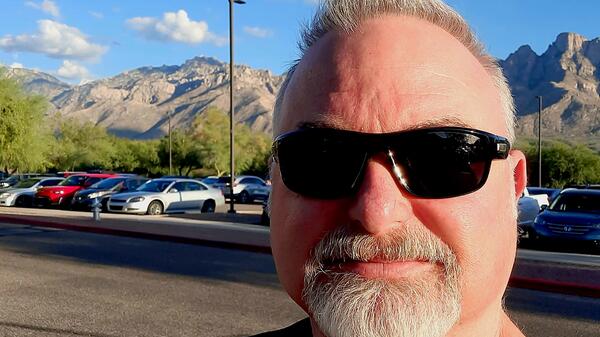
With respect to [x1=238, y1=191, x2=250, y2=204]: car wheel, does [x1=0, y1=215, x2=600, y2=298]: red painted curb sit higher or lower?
higher

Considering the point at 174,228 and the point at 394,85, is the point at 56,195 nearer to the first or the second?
the point at 174,228

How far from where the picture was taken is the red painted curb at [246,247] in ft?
29.2

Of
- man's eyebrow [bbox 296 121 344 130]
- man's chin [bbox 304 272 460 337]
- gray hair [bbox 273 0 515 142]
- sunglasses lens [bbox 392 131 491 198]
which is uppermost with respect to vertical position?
gray hair [bbox 273 0 515 142]

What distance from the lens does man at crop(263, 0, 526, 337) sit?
1099 millimetres

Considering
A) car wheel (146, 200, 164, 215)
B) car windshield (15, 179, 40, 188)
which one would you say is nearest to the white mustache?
car wheel (146, 200, 164, 215)

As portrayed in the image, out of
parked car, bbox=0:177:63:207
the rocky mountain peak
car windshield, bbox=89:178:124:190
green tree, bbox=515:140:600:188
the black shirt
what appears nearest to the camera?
the black shirt

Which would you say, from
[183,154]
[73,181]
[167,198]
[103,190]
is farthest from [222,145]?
[167,198]

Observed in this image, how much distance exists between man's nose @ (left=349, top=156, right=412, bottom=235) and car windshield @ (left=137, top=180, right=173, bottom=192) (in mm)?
22530

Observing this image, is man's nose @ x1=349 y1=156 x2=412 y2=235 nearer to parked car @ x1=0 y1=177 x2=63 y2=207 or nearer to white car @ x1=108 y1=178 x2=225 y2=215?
white car @ x1=108 y1=178 x2=225 y2=215

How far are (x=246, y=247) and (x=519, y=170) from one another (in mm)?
11958

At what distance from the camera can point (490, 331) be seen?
1275 mm

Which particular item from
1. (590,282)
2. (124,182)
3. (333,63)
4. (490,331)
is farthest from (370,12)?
(124,182)

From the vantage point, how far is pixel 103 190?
2562 cm

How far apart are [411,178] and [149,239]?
14.4 meters
